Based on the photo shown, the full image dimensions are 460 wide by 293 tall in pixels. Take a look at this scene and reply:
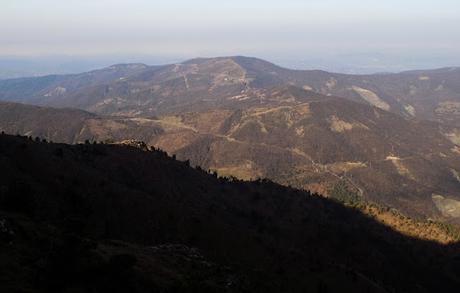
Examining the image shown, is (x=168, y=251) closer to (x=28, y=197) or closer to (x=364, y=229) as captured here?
(x=28, y=197)

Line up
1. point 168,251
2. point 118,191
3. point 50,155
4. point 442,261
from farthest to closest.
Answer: point 442,261 < point 50,155 < point 118,191 < point 168,251

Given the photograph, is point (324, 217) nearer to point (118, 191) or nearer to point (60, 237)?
point (118, 191)

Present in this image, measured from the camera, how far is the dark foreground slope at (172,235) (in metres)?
37.1

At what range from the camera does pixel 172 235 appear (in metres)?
87.0

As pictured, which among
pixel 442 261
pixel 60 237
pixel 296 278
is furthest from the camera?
pixel 442 261

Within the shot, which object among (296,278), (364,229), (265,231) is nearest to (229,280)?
(296,278)

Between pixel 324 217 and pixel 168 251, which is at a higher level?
pixel 168 251

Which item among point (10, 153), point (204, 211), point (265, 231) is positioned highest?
point (10, 153)

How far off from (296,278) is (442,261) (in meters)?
70.8

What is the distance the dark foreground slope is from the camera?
122ft

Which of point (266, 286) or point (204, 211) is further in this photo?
point (204, 211)

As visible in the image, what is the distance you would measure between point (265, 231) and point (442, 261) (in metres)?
53.6

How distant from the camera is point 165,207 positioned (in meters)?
98.6

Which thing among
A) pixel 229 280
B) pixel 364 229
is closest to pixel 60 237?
pixel 229 280
